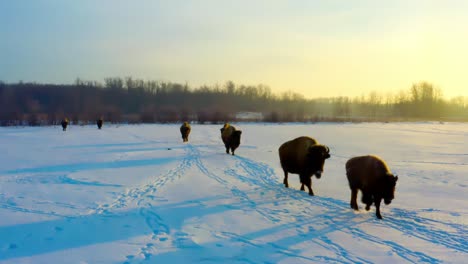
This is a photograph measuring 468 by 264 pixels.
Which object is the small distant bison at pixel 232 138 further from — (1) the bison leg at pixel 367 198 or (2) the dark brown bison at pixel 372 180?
(1) the bison leg at pixel 367 198

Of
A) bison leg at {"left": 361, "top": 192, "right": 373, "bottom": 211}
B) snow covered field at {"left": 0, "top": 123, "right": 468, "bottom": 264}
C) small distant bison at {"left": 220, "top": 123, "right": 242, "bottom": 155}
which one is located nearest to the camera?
snow covered field at {"left": 0, "top": 123, "right": 468, "bottom": 264}

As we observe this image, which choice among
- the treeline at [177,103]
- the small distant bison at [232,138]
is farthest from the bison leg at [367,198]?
the treeline at [177,103]

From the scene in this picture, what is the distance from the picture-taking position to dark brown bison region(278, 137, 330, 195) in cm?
977

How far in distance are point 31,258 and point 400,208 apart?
794cm

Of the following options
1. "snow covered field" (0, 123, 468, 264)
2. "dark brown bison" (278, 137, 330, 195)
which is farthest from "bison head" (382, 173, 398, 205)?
"dark brown bison" (278, 137, 330, 195)

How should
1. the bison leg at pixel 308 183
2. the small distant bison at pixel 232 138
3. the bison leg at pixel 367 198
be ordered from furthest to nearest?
the small distant bison at pixel 232 138
the bison leg at pixel 308 183
the bison leg at pixel 367 198

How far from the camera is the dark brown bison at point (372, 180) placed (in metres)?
7.66

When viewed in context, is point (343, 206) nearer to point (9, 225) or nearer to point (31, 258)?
point (31, 258)

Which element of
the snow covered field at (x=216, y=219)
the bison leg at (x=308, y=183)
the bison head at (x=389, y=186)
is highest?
the bison head at (x=389, y=186)

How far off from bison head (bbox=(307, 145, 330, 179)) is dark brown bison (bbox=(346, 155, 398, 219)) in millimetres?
1137

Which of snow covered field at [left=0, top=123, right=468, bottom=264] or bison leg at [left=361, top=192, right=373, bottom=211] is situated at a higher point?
bison leg at [left=361, top=192, right=373, bottom=211]

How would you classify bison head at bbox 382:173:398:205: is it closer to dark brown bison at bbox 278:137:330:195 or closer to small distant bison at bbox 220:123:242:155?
dark brown bison at bbox 278:137:330:195

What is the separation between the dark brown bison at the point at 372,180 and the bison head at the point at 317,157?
114cm

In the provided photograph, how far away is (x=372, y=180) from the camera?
787 centimetres
